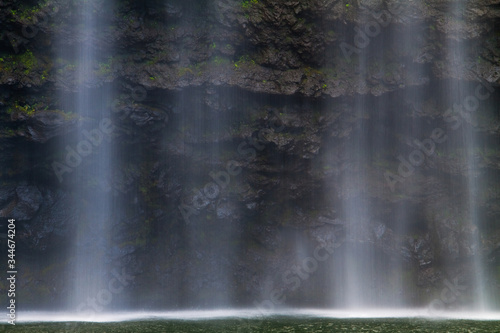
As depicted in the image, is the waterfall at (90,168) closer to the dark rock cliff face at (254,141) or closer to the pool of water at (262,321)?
the dark rock cliff face at (254,141)

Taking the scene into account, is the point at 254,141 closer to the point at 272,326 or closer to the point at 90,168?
the point at 90,168

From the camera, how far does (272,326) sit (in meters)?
15.3

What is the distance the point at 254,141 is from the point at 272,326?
7650 mm

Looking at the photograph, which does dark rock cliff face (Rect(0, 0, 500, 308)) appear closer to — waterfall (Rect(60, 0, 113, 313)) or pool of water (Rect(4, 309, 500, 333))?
waterfall (Rect(60, 0, 113, 313))

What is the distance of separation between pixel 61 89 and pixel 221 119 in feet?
21.1

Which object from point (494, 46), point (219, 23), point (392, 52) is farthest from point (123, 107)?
point (494, 46)

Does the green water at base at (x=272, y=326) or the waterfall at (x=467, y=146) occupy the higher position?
the waterfall at (x=467, y=146)

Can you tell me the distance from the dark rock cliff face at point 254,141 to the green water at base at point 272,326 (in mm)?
3703

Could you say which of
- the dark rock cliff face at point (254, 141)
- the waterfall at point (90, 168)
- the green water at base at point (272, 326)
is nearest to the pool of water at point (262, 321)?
the green water at base at point (272, 326)

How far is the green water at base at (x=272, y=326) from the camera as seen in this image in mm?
14555

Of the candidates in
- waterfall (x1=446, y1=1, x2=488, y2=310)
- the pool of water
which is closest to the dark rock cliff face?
waterfall (x1=446, y1=1, x2=488, y2=310)

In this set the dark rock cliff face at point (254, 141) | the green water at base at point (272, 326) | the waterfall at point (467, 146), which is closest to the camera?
the green water at base at point (272, 326)

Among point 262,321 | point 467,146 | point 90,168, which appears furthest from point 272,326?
point 467,146

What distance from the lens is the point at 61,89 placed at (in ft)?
59.3
